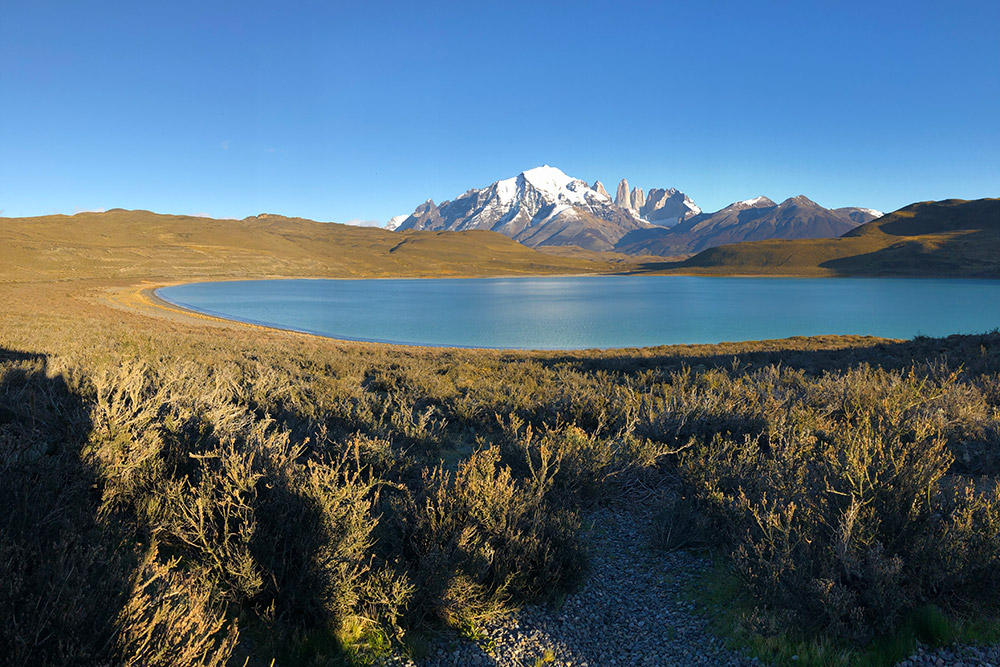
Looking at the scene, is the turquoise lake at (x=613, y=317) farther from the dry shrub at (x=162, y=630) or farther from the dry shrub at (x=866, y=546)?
the dry shrub at (x=162, y=630)

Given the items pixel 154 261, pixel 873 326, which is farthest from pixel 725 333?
pixel 154 261

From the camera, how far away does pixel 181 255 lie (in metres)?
128

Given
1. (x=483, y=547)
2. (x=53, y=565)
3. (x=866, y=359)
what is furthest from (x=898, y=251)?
(x=53, y=565)

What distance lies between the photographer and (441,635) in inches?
129

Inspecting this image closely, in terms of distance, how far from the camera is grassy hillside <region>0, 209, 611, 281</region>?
9525 centimetres

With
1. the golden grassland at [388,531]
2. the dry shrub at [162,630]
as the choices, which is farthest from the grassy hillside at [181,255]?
the dry shrub at [162,630]

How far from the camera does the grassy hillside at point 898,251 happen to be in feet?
381

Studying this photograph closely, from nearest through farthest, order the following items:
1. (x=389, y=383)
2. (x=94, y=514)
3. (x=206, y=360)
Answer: (x=94, y=514)
(x=389, y=383)
(x=206, y=360)

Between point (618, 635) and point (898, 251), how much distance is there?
15945cm

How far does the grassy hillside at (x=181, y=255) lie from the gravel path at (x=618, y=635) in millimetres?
93465

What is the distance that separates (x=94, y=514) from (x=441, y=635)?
2197 mm

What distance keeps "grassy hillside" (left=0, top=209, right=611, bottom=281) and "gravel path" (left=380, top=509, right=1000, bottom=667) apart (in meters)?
93.5

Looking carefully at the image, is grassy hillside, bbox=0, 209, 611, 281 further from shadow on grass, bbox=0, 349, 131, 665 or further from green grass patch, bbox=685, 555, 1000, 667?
green grass patch, bbox=685, 555, 1000, 667

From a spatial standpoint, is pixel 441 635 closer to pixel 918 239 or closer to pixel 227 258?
pixel 227 258
